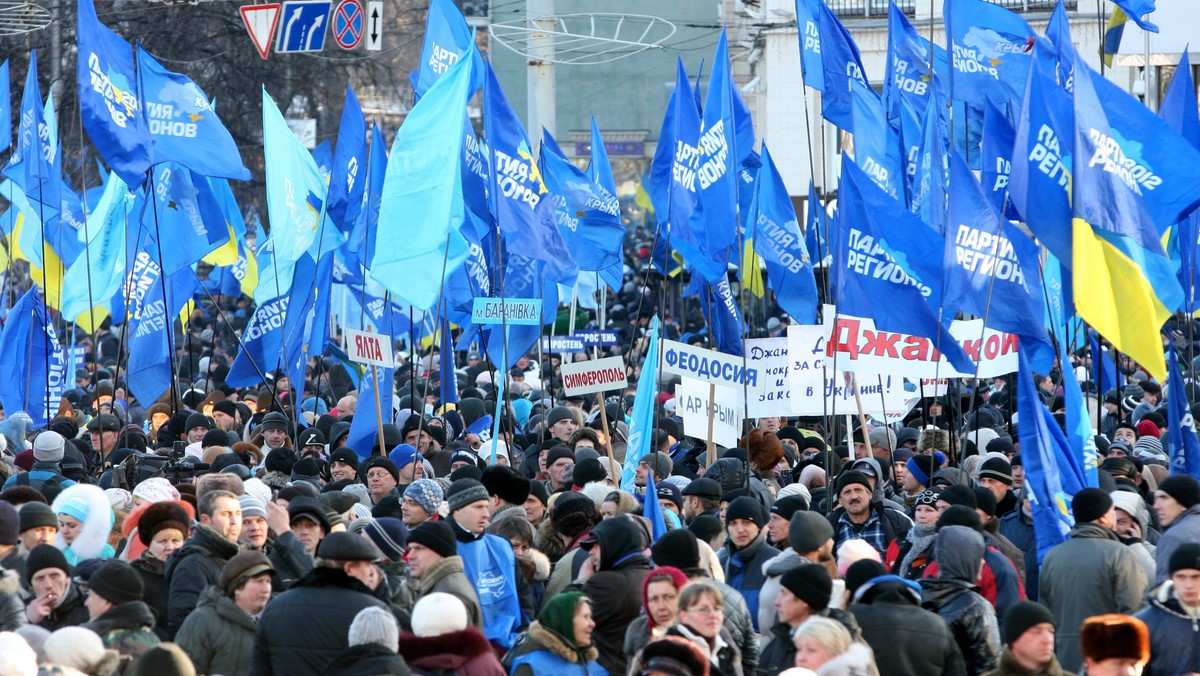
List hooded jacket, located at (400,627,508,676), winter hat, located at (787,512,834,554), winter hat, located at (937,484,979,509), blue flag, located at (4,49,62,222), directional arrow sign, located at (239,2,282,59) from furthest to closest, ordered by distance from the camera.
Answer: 1. directional arrow sign, located at (239,2,282,59)
2. blue flag, located at (4,49,62,222)
3. winter hat, located at (937,484,979,509)
4. winter hat, located at (787,512,834,554)
5. hooded jacket, located at (400,627,508,676)

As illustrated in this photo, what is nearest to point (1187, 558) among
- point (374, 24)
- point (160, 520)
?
point (160, 520)

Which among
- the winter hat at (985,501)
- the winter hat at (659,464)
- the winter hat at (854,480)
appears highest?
the winter hat at (985,501)

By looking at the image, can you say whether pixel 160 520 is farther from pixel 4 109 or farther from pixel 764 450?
pixel 4 109

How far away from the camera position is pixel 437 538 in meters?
7.01

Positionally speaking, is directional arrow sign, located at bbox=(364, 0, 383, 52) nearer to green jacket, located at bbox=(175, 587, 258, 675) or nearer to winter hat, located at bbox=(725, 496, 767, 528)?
winter hat, located at bbox=(725, 496, 767, 528)

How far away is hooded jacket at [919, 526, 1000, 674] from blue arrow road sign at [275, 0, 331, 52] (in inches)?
594

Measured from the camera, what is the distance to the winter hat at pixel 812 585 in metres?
6.26

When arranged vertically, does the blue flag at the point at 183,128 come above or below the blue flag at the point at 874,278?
above

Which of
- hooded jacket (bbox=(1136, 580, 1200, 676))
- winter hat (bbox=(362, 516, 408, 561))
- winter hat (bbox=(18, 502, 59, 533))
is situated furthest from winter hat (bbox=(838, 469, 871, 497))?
winter hat (bbox=(18, 502, 59, 533))

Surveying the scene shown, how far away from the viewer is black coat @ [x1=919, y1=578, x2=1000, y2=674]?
22.0ft

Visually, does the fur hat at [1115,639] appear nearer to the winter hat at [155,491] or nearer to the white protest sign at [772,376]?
the winter hat at [155,491]

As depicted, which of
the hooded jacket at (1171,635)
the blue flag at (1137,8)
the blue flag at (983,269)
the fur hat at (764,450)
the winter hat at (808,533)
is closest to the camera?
the hooded jacket at (1171,635)

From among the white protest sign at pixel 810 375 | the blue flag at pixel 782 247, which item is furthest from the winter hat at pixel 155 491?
the blue flag at pixel 782 247

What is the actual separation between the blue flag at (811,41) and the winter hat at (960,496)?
6277 millimetres
